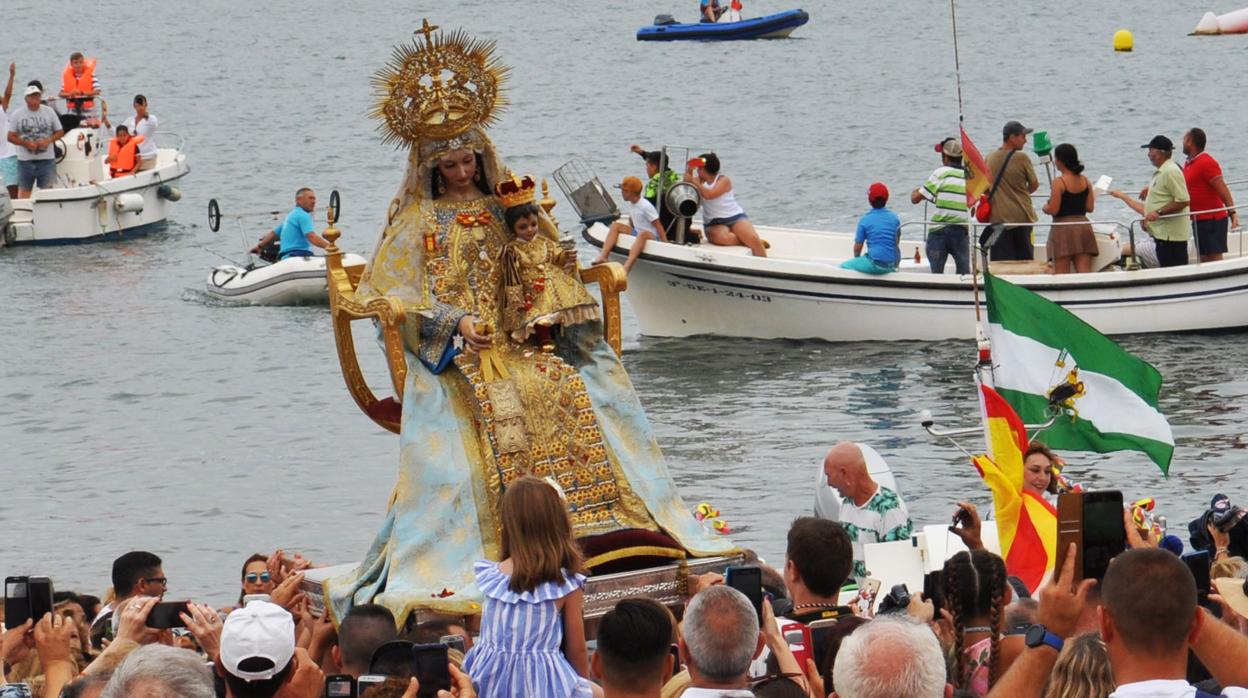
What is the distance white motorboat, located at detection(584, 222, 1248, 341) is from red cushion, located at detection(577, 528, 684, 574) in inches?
443

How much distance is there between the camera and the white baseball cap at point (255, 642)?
20.1 ft

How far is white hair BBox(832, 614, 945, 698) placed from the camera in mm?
5727

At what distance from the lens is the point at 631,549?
33.8ft

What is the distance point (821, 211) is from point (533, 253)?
2453 centimetres

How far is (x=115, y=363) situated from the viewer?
81.1 feet

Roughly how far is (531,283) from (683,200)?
38.5 feet

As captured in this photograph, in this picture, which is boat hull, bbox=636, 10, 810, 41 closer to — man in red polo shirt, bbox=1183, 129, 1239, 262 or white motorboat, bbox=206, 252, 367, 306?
white motorboat, bbox=206, 252, 367, 306

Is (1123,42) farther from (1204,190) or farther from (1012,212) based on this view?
(1012,212)

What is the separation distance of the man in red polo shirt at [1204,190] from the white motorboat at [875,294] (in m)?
0.33

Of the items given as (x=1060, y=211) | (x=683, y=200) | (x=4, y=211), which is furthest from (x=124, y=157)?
(x=1060, y=211)

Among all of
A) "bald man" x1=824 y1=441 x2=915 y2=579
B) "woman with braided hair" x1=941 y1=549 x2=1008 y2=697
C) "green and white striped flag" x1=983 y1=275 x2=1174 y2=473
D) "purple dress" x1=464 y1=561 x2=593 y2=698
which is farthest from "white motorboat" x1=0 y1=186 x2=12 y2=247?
"woman with braided hair" x1=941 y1=549 x2=1008 y2=697

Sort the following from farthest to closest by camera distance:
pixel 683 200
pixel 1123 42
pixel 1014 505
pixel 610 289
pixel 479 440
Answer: pixel 1123 42 → pixel 683 200 → pixel 610 289 → pixel 1014 505 → pixel 479 440

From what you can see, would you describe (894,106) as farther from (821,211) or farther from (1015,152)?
(1015,152)

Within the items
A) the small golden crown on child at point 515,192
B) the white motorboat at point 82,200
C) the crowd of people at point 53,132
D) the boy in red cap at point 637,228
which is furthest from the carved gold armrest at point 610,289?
the white motorboat at point 82,200
